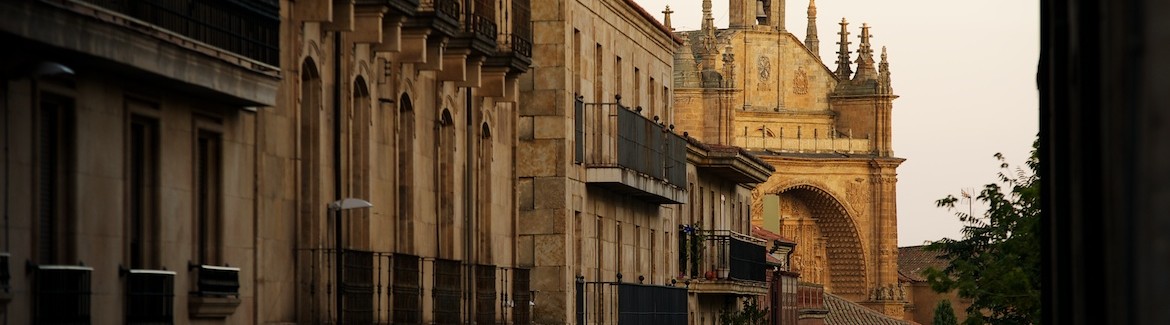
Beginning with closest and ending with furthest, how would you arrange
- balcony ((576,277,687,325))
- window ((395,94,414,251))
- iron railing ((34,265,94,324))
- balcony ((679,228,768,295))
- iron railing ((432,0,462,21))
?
iron railing ((34,265,94,324)) < iron railing ((432,0,462,21)) < window ((395,94,414,251)) < balcony ((576,277,687,325)) < balcony ((679,228,768,295))

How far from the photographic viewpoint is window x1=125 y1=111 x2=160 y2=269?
1716 cm

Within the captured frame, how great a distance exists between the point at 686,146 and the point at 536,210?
13.6 m

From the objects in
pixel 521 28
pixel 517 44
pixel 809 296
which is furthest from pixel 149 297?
pixel 809 296

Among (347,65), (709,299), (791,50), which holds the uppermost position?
(791,50)

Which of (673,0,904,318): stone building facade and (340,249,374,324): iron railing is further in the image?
(673,0,904,318): stone building facade

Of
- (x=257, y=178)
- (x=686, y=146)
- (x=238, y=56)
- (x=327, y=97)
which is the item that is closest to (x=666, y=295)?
(x=686, y=146)

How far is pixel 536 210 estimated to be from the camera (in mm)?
37781

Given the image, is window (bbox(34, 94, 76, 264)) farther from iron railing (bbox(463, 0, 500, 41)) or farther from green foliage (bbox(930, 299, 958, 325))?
green foliage (bbox(930, 299, 958, 325))

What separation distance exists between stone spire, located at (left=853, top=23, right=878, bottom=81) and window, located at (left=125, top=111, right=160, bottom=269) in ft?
529

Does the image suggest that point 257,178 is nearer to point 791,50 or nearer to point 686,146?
point 686,146

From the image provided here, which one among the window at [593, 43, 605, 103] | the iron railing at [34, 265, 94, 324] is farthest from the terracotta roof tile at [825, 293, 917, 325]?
the iron railing at [34, 265, 94, 324]

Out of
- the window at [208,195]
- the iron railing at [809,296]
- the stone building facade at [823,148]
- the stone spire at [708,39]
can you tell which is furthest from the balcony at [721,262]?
the stone building facade at [823,148]

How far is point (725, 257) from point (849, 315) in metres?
81.7

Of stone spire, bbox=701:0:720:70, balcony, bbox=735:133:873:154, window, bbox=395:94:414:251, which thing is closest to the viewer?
window, bbox=395:94:414:251
